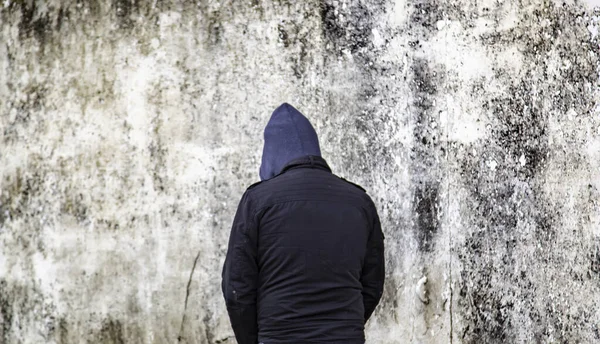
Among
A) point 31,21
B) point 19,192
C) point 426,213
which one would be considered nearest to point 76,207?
point 19,192

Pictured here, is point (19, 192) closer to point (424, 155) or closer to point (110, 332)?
point (110, 332)

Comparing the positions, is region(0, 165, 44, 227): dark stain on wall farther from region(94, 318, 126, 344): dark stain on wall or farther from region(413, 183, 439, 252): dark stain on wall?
region(413, 183, 439, 252): dark stain on wall

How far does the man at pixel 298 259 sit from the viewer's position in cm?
269

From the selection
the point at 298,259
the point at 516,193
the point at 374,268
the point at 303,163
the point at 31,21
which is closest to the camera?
the point at 298,259

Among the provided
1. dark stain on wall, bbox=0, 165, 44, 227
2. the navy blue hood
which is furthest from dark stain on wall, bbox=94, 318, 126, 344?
the navy blue hood

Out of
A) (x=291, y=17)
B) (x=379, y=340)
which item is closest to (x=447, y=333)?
(x=379, y=340)

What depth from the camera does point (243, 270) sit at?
273 centimetres

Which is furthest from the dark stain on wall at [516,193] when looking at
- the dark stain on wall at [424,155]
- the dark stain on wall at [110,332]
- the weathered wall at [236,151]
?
the dark stain on wall at [110,332]

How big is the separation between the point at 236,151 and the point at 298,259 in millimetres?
985

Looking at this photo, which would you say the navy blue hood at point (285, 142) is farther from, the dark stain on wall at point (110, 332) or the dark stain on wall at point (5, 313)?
the dark stain on wall at point (5, 313)

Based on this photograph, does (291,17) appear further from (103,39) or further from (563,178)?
(563,178)

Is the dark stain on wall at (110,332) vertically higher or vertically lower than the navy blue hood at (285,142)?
lower

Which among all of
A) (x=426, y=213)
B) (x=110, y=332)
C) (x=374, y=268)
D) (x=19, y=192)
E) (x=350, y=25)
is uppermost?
(x=350, y=25)

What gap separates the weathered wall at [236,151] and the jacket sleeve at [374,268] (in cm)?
60
